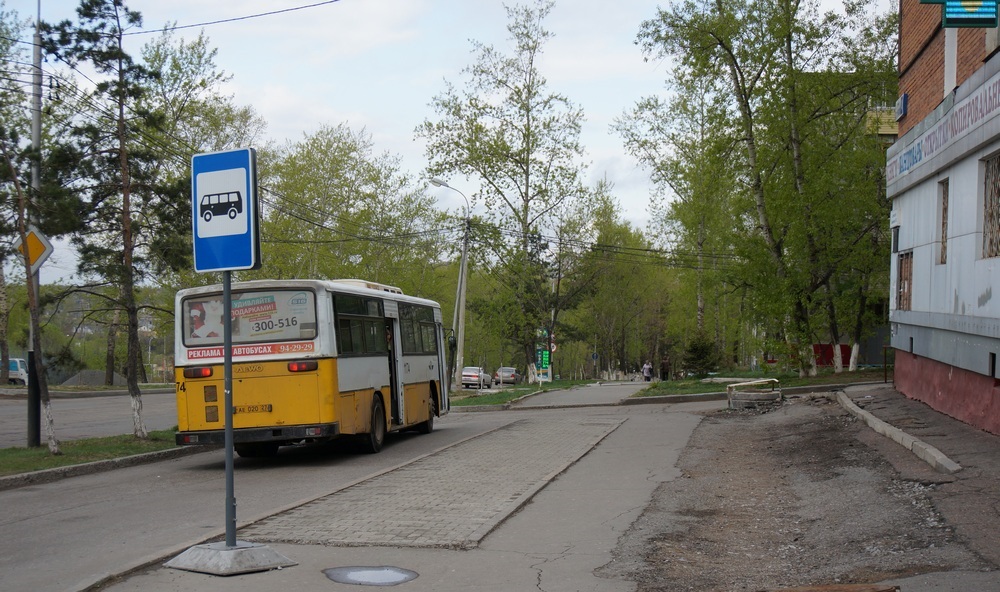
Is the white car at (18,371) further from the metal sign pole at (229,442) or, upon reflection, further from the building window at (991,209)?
the building window at (991,209)

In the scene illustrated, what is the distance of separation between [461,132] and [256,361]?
1333 inches

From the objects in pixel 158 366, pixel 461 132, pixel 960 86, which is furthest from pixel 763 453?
pixel 158 366

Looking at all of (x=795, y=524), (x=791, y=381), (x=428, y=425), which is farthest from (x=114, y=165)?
(x=791, y=381)

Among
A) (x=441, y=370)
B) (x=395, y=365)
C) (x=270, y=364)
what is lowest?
(x=441, y=370)

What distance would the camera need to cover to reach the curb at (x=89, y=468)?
12.2 meters

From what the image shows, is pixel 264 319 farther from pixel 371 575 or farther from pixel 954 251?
pixel 954 251

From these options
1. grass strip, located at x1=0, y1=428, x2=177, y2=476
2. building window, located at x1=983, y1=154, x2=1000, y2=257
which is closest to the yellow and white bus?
grass strip, located at x1=0, y1=428, x2=177, y2=476

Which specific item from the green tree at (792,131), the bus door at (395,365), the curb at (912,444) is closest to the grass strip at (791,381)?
the green tree at (792,131)

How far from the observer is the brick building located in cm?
1295

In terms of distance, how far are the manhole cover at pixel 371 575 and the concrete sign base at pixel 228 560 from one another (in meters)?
0.43

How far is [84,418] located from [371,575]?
2057 centimetres

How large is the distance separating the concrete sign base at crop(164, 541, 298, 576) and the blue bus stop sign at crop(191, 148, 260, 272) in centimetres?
211

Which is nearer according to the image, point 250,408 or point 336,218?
point 250,408

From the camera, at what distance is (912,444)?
38.8ft
